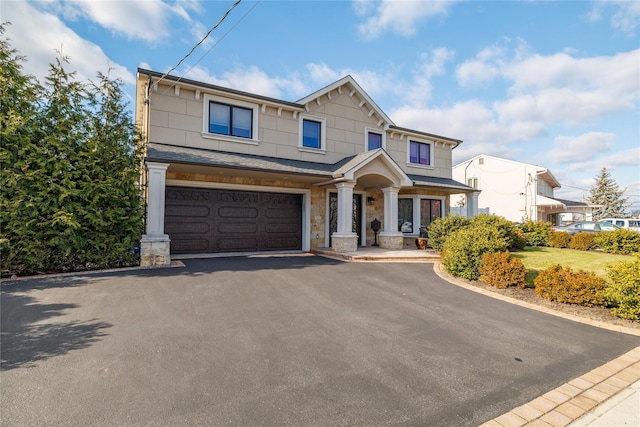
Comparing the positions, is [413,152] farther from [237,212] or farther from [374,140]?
[237,212]

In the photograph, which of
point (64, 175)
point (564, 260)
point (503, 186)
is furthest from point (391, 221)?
point (503, 186)

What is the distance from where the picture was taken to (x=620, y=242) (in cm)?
1118

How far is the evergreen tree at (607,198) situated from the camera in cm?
3697

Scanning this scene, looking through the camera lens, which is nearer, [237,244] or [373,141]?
[237,244]

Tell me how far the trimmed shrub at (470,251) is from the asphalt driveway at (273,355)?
5.07 feet

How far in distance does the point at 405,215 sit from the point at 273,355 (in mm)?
13094

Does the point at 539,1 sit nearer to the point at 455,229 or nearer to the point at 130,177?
the point at 455,229

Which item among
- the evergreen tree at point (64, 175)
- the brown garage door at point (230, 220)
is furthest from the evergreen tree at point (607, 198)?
the evergreen tree at point (64, 175)

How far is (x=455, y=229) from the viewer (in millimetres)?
11453

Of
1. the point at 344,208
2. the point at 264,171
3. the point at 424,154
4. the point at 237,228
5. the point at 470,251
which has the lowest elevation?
the point at 470,251

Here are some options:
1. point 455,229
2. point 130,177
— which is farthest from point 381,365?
point 455,229

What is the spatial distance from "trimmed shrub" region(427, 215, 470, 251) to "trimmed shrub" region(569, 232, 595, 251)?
5187 mm

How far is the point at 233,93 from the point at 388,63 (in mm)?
6109

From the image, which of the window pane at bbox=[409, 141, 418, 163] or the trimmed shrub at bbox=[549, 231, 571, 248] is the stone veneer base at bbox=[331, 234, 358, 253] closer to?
the window pane at bbox=[409, 141, 418, 163]
